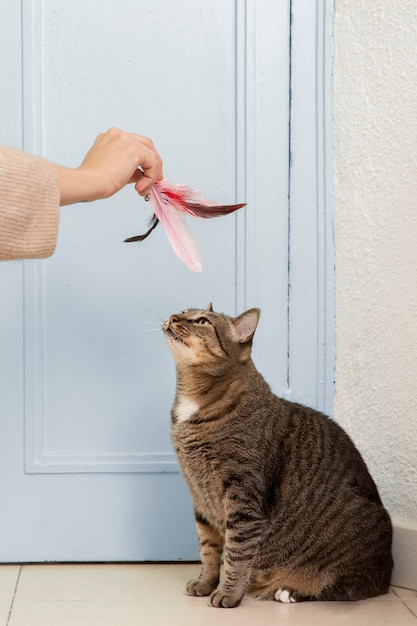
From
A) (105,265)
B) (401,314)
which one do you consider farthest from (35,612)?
(401,314)

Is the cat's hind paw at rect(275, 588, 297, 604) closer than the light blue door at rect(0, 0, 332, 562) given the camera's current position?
Yes

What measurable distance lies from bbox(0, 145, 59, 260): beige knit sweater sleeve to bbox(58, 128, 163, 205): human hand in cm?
11

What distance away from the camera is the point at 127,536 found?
225 cm

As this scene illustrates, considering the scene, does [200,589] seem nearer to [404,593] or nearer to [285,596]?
[285,596]

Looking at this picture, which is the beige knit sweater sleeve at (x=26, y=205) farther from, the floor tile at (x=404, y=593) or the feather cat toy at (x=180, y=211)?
the floor tile at (x=404, y=593)

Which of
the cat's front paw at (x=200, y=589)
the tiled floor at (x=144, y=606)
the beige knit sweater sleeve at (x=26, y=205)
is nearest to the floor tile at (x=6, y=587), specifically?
the tiled floor at (x=144, y=606)

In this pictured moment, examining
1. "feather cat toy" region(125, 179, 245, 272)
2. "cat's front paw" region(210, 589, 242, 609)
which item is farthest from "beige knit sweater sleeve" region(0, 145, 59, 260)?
"cat's front paw" region(210, 589, 242, 609)

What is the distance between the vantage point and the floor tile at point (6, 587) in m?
1.80

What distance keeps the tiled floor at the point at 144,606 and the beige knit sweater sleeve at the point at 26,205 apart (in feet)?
3.20

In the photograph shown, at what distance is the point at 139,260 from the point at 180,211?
2.02 feet

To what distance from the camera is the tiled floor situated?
176 cm

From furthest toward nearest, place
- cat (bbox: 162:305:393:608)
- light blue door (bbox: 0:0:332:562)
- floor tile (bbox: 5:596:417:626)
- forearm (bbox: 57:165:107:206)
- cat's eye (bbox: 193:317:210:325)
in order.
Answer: light blue door (bbox: 0:0:332:562)
cat's eye (bbox: 193:317:210:325)
cat (bbox: 162:305:393:608)
floor tile (bbox: 5:596:417:626)
forearm (bbox: 57:165:107:206)

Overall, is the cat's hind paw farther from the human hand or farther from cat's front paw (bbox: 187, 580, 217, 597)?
the human hand

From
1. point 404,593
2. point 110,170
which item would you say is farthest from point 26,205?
point 404,593
